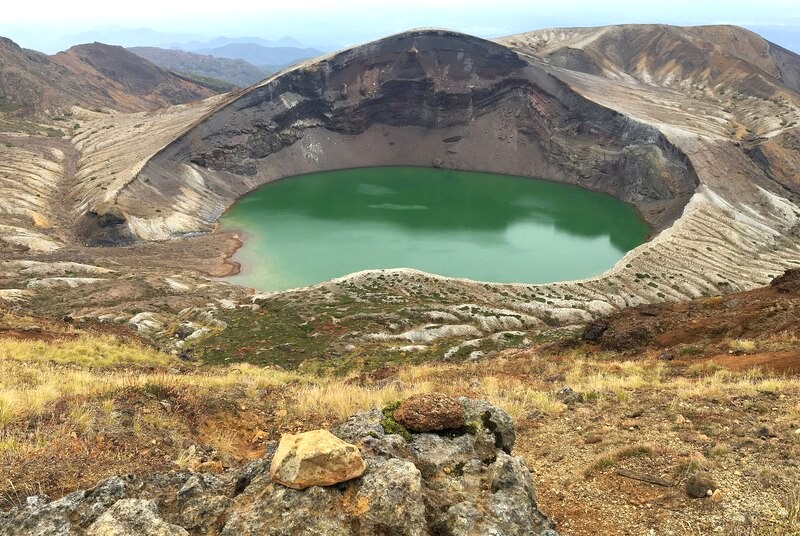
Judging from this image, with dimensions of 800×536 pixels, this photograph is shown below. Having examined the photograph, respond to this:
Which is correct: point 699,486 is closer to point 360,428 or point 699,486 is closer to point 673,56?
point 360,428

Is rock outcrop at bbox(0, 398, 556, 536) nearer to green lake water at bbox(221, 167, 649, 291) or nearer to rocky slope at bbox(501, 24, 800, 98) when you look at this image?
green lake water at bbox(221, 167, 649, 291)

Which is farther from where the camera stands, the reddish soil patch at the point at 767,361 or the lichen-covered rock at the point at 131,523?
the reddish soil patch at the point at 767,361

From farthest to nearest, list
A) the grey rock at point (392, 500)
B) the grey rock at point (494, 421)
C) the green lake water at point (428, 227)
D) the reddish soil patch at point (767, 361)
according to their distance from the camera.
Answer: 1. the green lake water at point (428, 227)
2. the reddish soil patch at point (767, 361)
3. the grey rock at point (494, 421)
4. the grey rock at point (392, 500)

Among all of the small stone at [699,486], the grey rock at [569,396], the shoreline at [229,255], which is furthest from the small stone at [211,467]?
the shoreline at [229,255]

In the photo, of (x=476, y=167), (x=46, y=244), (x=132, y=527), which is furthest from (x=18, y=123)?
(x=132, y=527)

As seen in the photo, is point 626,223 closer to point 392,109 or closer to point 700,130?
point 700,130

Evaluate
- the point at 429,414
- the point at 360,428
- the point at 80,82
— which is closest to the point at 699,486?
the point at 429,414

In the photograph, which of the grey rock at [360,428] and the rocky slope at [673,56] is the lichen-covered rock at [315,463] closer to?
the grey rock at [360,428]
